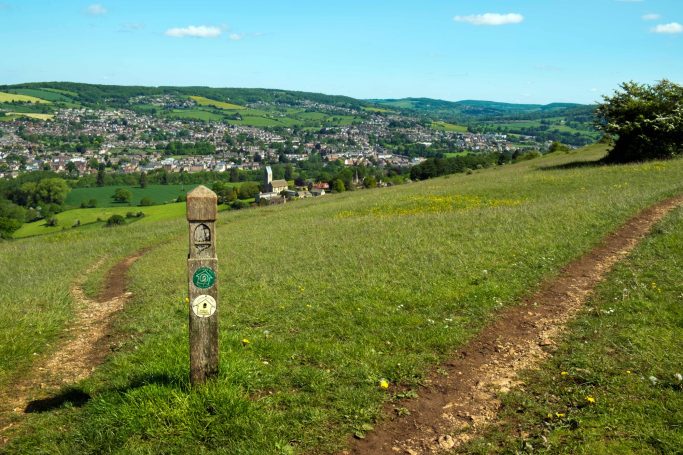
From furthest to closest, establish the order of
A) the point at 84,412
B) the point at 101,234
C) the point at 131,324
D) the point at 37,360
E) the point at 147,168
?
the point at 147,168 → the point at 101,234 → the point at 131,324 → the point at 37,360 → the point at 84,412

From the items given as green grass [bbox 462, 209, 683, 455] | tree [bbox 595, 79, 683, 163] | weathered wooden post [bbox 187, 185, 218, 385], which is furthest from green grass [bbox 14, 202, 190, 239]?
green grass [bbox 462, 209, 683, 455]

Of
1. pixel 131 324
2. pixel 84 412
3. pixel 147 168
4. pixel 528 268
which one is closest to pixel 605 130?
pixel 528 268

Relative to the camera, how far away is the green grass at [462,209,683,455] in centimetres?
577

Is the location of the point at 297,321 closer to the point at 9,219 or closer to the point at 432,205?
the point at 432,205

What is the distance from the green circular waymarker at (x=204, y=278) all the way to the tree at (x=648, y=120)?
125 feet

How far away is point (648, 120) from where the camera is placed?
1410 inches

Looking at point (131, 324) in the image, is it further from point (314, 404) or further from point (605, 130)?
point (605, 130)

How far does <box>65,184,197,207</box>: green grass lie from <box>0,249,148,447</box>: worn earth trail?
3099 inches

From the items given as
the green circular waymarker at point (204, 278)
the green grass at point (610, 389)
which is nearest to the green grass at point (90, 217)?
the green circular waymarker at point (204, 278)

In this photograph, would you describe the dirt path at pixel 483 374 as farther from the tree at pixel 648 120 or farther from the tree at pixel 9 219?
the tree at pixel 9 219

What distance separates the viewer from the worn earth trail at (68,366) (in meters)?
7.46

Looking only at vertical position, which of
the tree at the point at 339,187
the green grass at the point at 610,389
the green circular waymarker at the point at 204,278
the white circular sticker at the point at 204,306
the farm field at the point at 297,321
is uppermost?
the green circular waymarker at the point at 204,278

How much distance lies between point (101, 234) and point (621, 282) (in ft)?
109

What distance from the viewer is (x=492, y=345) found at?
347 inches
